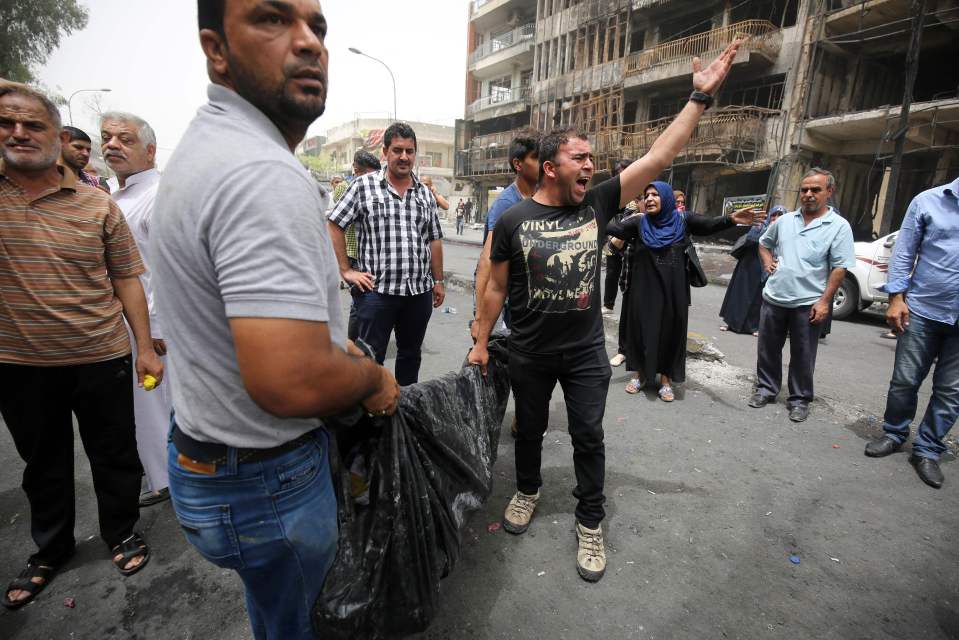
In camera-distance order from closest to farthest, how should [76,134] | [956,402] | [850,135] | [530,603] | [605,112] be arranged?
[530,603], [956,402], [76,134], [850,135], [605,112]

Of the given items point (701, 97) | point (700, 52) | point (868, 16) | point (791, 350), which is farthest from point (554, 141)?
point (700, 52)

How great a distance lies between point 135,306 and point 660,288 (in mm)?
3979

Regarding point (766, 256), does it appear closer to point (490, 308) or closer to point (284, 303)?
point (490, 308)

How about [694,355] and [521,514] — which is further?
A: [694,355]

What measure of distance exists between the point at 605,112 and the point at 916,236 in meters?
22.2

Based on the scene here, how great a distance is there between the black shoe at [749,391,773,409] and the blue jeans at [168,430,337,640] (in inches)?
166

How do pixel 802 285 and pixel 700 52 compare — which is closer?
pixel 802 285

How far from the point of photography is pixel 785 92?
16766 mm

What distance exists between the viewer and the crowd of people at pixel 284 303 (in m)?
0.88

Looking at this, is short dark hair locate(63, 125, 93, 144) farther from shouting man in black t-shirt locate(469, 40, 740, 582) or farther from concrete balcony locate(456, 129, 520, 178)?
concrete balcony locate(456, 129, 520, 178)

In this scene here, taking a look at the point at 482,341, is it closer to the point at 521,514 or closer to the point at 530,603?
the point at 521,514

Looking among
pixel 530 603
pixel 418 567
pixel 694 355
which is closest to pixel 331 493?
pixel 418 567

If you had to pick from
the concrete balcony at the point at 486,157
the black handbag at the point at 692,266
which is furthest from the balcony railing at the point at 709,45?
the black handbag at the point at 692,266

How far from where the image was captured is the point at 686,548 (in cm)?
247
